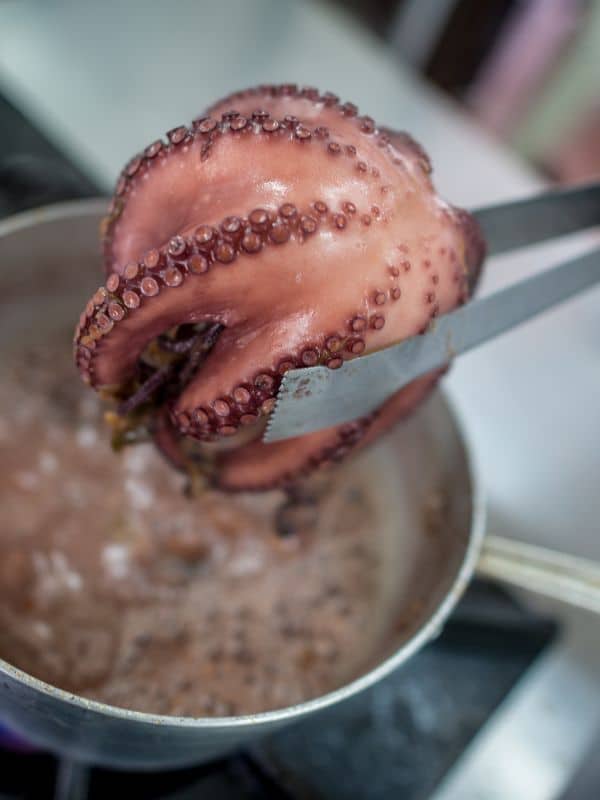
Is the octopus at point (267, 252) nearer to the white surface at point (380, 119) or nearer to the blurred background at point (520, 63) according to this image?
the white surface at point (380, 119)

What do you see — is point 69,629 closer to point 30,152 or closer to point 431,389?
point 431,389

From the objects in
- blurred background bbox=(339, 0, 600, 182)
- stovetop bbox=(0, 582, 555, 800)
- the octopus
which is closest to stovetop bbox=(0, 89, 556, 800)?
stovetop bbox=(0, 582, 555, 800)

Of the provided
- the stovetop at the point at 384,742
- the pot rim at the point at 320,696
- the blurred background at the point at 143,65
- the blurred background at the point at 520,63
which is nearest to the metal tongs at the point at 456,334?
the pot rim at the point at 320,696

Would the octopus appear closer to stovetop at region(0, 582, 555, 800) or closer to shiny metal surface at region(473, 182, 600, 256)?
shiny metal surface at region(473, 182, 600, 256)

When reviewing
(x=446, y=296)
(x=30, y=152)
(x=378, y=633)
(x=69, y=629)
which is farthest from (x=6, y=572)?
(x=30, y=152)

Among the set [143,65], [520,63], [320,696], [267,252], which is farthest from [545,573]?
[520,63]

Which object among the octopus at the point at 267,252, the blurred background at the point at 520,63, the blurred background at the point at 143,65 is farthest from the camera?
the blurred background at the point at 520,63
